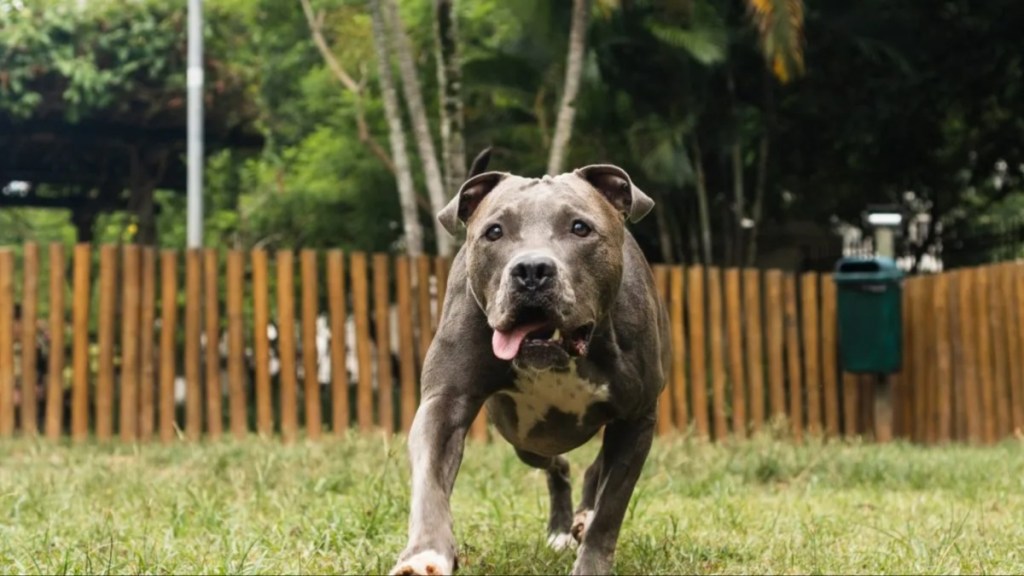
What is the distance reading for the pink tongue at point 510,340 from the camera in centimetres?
347

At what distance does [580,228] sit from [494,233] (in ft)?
0.81

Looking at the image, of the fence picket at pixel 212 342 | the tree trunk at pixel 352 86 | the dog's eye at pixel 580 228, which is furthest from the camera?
the tree trunk at pixel 352 86

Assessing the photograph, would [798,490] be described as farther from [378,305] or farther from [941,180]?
[941,180]

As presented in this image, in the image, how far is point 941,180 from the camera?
57.1 feet

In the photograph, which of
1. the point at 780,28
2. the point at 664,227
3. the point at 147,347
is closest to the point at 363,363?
the point at 147,347

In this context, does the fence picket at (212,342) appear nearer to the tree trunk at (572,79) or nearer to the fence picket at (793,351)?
the tree trunk at (572,79)

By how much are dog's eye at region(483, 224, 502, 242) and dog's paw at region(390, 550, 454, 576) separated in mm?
913

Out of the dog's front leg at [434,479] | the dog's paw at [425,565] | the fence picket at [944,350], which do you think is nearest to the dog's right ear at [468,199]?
the dog's front leg at [434,479]

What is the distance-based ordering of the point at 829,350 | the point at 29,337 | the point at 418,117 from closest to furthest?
1. the point at 29,337
2. the point at 829,350
3. the point at 418,117

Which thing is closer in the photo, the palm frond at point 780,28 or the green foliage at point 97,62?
the palm frond at point 780,28

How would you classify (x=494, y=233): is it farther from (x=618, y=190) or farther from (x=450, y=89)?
(x=450, y=89)

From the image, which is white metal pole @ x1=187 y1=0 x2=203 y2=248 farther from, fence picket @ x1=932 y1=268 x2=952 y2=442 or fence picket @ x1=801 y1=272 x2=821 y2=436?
fence picket @ x1=932 y1=268 x2=952 y2=442

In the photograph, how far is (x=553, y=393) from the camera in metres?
3.92

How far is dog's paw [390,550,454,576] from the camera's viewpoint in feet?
10.1
